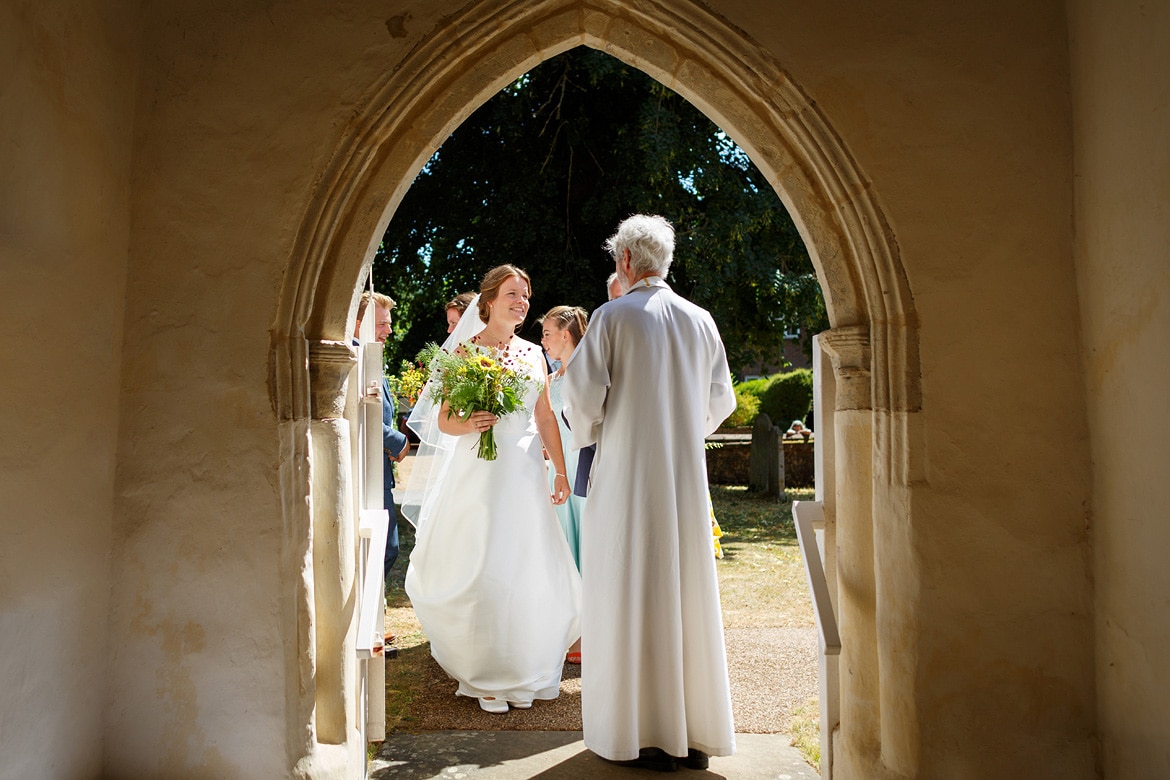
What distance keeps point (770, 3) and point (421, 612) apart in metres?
3.35

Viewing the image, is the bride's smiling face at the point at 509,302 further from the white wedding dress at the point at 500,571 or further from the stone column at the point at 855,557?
the stone column at the point at 855,557

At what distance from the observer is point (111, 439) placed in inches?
118

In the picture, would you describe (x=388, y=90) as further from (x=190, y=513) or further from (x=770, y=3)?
(x=190, y=513)

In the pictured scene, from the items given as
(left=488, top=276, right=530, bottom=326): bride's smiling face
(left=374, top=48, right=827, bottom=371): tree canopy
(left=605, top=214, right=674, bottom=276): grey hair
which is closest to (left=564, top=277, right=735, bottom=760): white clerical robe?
(left=605, top=214, right=674, bottom=276): grey hair

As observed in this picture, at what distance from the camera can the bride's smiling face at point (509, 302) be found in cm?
500

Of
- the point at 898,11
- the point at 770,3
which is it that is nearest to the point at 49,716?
the point at 770,3

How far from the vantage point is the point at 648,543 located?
12.3ft

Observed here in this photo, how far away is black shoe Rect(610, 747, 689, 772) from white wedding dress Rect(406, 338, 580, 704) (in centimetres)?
100

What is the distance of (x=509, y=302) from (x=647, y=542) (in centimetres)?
177

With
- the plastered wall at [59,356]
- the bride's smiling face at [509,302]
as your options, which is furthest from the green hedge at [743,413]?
the plastered wall at [59,356]

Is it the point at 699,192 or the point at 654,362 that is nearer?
the point at 654,362

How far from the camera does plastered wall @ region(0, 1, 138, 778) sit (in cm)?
260

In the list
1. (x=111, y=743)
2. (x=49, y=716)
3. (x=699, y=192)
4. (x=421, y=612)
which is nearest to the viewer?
(x=49, y=716)

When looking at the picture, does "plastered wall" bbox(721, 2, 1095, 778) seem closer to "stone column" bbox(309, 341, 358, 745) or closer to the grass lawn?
the grass lawn
